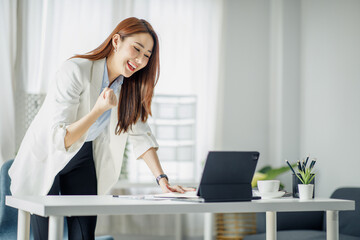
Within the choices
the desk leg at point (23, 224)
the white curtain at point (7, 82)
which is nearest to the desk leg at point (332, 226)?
the desk leg at point (23, 224)

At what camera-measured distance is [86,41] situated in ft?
13.5

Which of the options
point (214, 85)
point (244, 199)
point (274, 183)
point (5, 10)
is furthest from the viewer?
point (214, 85)

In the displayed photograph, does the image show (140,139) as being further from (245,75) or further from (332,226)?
(245,75)

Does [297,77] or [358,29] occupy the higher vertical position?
[358,29]

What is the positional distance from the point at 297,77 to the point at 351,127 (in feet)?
2.87

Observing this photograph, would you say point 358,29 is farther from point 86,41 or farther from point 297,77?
point 86,41

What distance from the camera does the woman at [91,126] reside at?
1.78 m

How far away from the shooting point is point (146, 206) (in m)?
1.46

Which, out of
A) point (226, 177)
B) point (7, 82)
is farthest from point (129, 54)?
point (7, 82)

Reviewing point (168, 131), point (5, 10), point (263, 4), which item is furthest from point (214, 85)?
point (5, 10)

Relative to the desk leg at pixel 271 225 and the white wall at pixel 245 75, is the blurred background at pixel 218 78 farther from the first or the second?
the desk leg at pixel 271 225

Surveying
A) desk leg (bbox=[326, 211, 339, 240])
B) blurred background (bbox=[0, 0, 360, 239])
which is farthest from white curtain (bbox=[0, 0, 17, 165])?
desk leg (bbox=[326, 211, 339, 240])

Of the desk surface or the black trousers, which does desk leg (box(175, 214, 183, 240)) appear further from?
the desk surface

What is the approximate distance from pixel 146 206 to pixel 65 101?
21.3 inches
